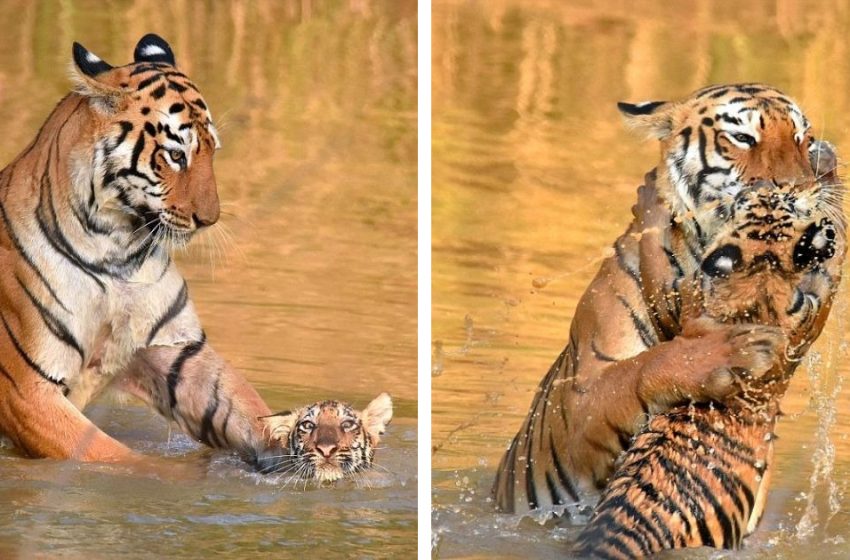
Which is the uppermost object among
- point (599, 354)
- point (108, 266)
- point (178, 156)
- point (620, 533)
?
point (178, 156)

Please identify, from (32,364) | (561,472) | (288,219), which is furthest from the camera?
(288,219)

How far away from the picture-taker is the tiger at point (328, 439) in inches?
207

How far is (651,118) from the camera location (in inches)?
204

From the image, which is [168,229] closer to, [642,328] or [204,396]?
[204,396]

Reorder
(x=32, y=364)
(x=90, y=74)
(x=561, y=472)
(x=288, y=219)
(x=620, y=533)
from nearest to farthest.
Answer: (x=620, y=533) → (x=561, y=472) → (x=32, y=364) → (x=90, y=74) → (x=288, y=219)

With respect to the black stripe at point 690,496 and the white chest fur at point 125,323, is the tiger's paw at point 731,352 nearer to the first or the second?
the black stripe at point 690,496

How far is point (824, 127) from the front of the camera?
16.8 ft

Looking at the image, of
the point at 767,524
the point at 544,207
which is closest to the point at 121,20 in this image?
the point at 544,207

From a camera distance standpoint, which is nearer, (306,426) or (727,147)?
(727,147)

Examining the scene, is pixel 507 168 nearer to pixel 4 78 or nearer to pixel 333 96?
pixel 333 96

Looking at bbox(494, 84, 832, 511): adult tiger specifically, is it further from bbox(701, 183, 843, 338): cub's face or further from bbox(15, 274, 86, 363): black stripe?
bbox(15, 274, 86, 363): black stripe

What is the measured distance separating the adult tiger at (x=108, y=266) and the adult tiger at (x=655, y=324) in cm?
79

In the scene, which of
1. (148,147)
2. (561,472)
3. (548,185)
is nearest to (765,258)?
(548,185)

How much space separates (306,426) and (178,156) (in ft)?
2.63
